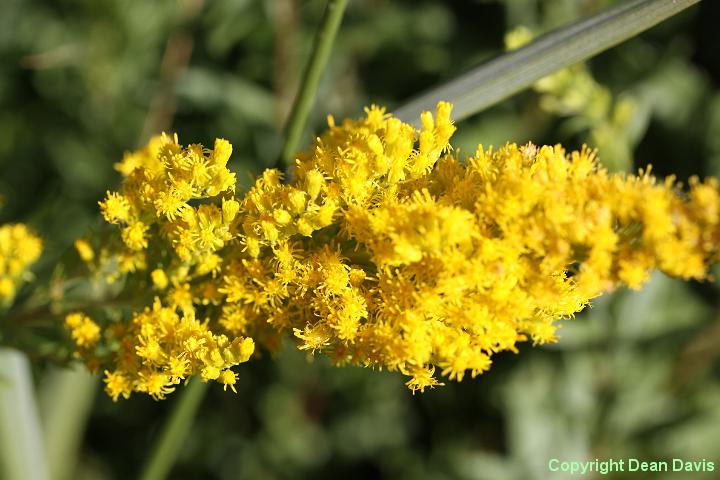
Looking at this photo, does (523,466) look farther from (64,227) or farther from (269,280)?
(64,227)

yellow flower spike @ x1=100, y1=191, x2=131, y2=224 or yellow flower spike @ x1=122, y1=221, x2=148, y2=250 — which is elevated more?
yellow flower spike @ x1=100, y1=191, x2=131, y2=224

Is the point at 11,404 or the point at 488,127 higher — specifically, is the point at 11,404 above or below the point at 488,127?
below

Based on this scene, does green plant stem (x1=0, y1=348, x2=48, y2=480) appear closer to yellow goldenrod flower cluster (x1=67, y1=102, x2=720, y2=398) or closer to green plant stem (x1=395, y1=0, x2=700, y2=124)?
yellow goldenrod flower cluster (x1=67, y1=102, x2=720, y2=398)

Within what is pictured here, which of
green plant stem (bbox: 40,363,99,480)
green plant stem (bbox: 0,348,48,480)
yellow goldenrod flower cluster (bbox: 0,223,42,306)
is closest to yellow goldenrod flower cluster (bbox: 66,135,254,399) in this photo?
Answer: yellow goldenrod flower cluster (bbox: 0,223,42,306)

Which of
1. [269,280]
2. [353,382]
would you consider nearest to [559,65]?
[269,280]

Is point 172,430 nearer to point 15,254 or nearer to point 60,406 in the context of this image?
point 15,254

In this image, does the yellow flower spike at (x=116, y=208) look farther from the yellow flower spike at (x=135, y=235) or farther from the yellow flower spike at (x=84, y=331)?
the yellow flower spike at (x=84, y=331)

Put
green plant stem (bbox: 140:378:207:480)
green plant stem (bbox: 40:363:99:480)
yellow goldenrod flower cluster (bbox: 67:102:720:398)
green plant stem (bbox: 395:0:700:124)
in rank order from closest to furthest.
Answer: yellow goldenrod flower cluster (bbox: 67:102:720:398)
green plant stem (bbox: 395:0:700:124)
green plant stem (bbox: 140:378:207:480)
green plant stem (bbox: 40:363:99:480)
